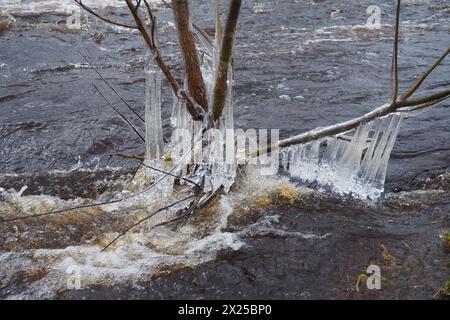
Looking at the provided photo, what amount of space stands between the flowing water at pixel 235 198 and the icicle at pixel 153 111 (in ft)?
1.67

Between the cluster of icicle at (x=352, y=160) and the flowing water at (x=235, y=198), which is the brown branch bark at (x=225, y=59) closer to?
the cluster of icicle at (x=352, y=160)

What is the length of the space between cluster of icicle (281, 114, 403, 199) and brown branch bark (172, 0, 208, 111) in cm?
104

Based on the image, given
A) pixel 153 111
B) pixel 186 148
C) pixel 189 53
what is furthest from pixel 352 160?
pixel 153 111

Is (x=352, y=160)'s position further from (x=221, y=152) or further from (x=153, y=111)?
(x=153, y=111)

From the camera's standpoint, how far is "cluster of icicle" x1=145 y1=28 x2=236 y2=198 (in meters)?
4.41

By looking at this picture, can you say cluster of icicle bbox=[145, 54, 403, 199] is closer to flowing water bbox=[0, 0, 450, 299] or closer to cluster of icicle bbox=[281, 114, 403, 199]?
cluster of icicle bbox=[281, 114, 403, 199]

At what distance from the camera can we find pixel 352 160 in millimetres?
4617

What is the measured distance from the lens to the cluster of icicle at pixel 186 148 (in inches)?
174

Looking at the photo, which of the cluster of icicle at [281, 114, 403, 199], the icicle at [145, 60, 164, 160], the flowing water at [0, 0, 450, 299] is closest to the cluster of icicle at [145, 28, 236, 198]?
the icicle at [145, 60, 164, 160]

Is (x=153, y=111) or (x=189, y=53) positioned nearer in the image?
(x=189, y=53)

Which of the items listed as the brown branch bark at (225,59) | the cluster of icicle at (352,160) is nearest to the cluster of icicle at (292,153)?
the cluster of icicle at (352,160)

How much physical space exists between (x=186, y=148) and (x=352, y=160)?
1625 millimetres
